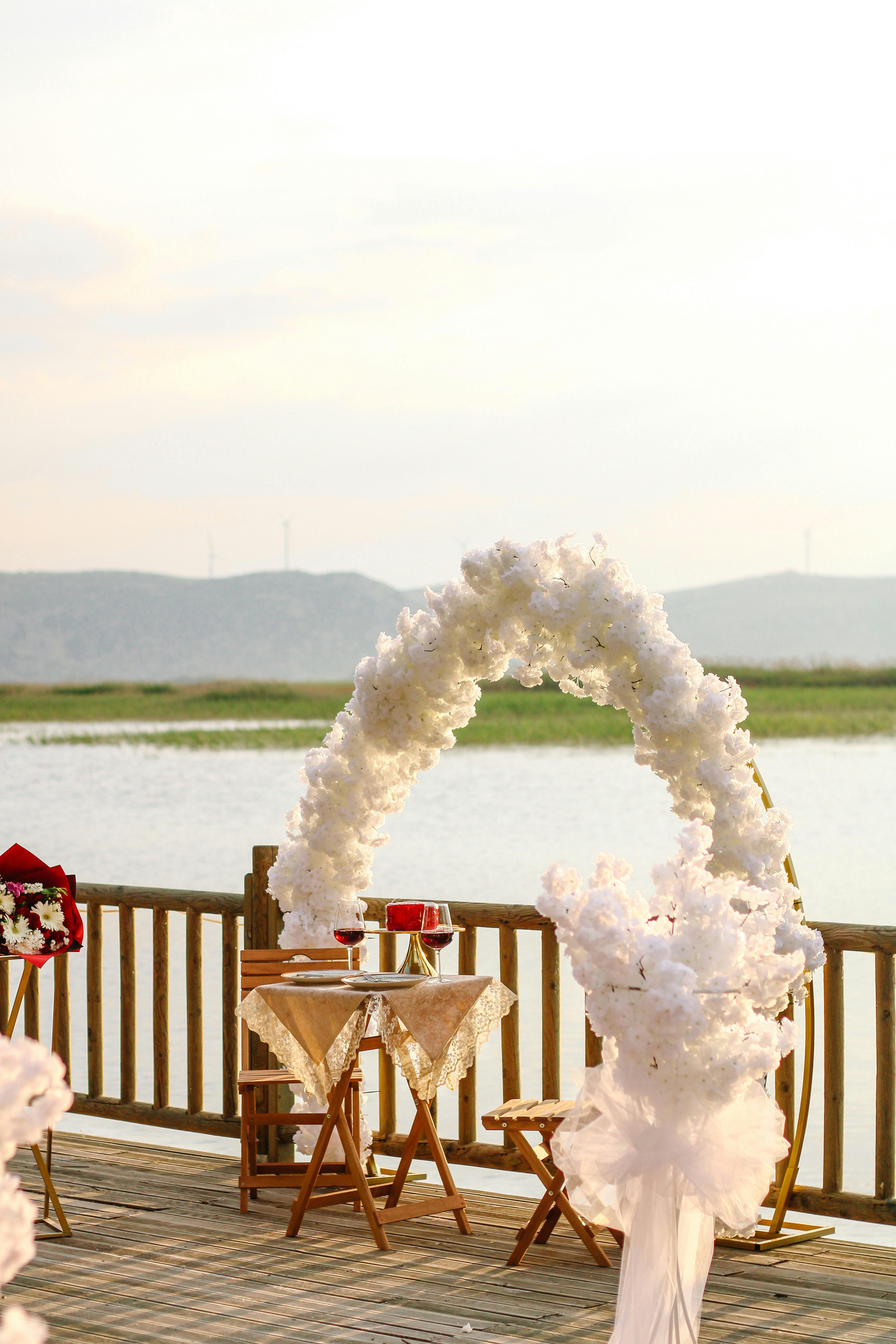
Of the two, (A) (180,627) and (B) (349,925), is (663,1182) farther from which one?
(A) (180,627)

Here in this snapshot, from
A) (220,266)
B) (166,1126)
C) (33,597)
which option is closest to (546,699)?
(33,597)

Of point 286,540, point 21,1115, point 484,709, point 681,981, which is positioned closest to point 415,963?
point 681,981

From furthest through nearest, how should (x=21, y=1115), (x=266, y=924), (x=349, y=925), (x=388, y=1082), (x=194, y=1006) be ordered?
(x=194, y=1006) < (x=266, y=924) < (x=388, y=1082) < (x=349, y=925) < (x=21, y=1115)

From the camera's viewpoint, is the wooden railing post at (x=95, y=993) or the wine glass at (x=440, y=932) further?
the wooden railing post at (x=95, y=993)

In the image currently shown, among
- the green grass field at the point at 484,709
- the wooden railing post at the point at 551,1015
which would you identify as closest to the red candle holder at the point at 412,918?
the wooden railing post at the point at 551,1015

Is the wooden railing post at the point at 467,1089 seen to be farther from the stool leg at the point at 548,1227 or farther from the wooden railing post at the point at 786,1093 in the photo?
the wooden railing post at the point at 786,1093

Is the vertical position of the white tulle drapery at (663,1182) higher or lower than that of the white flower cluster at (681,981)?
lower

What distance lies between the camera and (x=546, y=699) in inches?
1515

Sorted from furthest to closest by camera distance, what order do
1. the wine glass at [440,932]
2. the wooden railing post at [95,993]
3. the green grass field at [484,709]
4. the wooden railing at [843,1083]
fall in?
1. the green grass field at [484,709]
2. the wooden railing post at [95,993]
3. the wine glass at [440,932]
4. the wooden railing at [843,1083]

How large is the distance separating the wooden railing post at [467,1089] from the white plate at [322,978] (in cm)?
49

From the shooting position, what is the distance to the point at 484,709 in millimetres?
38594

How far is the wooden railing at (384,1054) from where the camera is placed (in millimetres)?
4656

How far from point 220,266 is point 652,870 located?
18.5 m

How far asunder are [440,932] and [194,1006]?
1.60m
